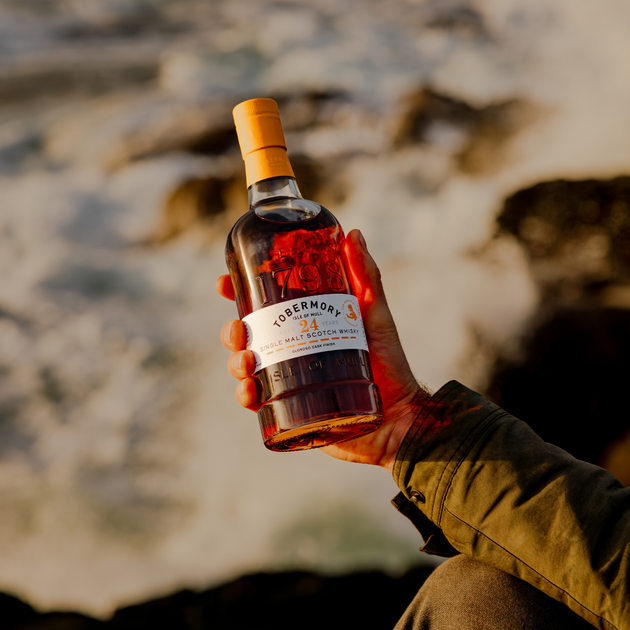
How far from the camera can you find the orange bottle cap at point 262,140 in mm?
925

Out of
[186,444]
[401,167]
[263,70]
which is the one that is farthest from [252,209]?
[263,70]

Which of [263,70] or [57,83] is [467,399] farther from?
[57,83]

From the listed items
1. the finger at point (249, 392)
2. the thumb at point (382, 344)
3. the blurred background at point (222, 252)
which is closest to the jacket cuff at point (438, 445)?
the thumb at point (382, 344)

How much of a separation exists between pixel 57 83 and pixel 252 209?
1.76 meters

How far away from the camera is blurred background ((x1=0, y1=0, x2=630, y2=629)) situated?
1.86 metres

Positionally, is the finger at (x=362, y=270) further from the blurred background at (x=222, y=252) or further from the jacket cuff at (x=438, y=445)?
the blurred background at (x=222, y=252)

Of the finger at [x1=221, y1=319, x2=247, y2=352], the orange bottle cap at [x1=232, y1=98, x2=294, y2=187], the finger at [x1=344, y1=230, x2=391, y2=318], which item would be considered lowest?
the finger at [x1=221, y1=319, x2=247, y2=352]

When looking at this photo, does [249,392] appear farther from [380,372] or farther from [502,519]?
[502,519]

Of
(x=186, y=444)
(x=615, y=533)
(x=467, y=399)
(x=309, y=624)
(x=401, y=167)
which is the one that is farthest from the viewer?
(x=401, y=167)

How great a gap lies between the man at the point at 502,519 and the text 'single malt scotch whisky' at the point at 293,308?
62 mm

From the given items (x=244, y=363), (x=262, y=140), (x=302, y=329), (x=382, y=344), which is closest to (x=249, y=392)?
(x=244, y=363)

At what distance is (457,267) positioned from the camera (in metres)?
2.17

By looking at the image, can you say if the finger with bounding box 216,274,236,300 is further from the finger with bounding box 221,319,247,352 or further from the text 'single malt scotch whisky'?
the finger with bounding box 221,319,247,352

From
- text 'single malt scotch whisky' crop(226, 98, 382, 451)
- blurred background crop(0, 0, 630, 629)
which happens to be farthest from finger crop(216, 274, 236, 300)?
blurred background crop(0, 0, 630, 629)
